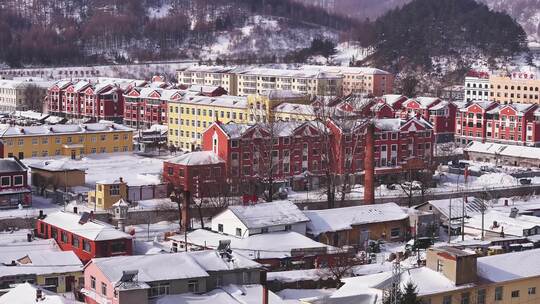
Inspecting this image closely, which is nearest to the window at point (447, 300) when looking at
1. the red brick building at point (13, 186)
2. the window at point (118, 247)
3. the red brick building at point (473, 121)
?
the window at point (118, 247)

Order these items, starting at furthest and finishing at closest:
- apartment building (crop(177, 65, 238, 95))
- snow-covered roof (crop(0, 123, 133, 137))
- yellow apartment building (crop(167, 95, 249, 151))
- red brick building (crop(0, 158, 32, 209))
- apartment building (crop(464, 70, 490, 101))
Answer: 1. apartment building (crop(177, 65, 238, 95))
2. apartment building (crop(464, 70, 490, 101))
3. yellow apartment building (crop(167, 95, 249, 151))
4. snow-covered roof (crop(0, 123, 133, 137))
5. red brick building (crop(0, 158, 32, 209))

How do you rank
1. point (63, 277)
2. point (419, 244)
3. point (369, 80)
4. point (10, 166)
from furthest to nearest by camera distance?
point (369, 80) → point (10, 166) → point (419, 244) → point (63, 277)

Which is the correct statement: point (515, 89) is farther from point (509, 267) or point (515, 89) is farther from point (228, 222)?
point (509, 267)

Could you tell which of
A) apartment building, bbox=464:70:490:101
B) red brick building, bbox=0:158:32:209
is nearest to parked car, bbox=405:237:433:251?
red brick building, bbox=0:158:32:209

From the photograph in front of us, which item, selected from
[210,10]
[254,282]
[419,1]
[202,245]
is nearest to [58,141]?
[202,245]

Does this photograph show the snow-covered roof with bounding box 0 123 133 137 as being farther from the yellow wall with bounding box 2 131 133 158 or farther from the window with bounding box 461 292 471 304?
the window with bounding box 461 292 471 304

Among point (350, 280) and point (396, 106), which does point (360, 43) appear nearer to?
point (396, 106)

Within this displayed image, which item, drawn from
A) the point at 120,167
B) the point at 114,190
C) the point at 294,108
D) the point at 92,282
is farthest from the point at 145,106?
the point at 92,282
